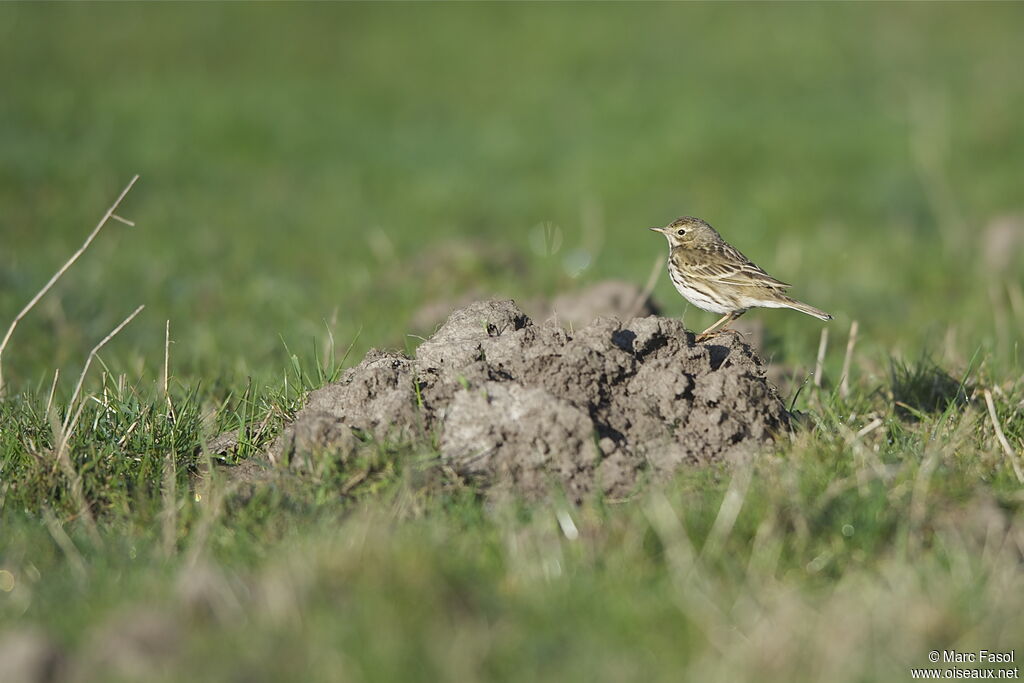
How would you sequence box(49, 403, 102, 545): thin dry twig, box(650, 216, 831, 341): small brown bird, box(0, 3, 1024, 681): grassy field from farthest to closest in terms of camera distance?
box(650, 216, 831, 341): small brown bird, box(49, 403, 102, 545): thin dry twig, box(0, 3, 1024, 681): grassy field

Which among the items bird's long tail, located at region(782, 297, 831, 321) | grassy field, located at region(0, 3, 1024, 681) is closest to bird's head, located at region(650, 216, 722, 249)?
bird's long tail, located at region(782, 297, 831, 321)

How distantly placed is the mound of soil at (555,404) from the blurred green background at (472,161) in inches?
48.3

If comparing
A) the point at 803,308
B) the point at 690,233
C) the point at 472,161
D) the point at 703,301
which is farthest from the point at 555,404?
the point at 472,161

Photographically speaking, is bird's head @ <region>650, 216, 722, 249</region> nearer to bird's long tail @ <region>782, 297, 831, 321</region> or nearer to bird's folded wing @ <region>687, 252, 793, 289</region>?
bird's folded wing @ <region>687, 252, 793, 289</region>

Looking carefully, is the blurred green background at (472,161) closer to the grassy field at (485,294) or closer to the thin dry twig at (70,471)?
the grassy field at (485,294)

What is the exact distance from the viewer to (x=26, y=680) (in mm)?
2926

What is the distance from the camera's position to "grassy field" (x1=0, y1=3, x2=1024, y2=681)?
321 centimetres

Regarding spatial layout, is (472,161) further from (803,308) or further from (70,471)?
(70,471)

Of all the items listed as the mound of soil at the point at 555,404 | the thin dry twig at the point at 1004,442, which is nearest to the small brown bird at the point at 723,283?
the mound of soil at the point at 555,404

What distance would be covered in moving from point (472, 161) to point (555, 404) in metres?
10.4

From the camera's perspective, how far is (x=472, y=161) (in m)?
14.5

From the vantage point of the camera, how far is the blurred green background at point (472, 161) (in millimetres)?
9055

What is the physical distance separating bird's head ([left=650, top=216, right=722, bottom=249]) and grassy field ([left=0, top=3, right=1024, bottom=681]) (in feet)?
3.25

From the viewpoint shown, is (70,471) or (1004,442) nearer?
(70,471)
